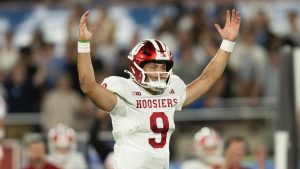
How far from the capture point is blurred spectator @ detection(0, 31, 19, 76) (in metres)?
17.2

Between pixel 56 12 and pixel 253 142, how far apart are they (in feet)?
14.9

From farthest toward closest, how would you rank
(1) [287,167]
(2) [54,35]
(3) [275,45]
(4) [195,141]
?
(2) [54,35]
(3) [275,45]
(4) [195,141]
(1) [287,167]

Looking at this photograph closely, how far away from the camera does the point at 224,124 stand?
51.5 feet

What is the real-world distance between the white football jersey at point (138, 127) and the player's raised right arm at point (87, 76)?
153mm

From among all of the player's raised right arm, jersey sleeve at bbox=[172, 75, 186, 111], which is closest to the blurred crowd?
jersey sleeve at bbox=[172, 75, 186, 111]

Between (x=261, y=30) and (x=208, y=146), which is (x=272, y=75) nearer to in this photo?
(x=261, y=30)

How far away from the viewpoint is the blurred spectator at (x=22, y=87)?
16.5 metres

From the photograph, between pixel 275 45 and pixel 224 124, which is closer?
pixel 224 124

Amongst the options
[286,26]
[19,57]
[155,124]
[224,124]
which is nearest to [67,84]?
[19,57]

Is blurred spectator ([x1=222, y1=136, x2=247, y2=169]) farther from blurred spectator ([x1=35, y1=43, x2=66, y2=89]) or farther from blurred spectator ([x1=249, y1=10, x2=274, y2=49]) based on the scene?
blurred spectator ([x1=35, y1=43, x2=66, y2=89])

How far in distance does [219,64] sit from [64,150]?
18.1 feet

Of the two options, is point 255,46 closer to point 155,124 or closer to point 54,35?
point 54,35

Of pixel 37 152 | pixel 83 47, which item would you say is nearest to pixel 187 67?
pixel 37 152

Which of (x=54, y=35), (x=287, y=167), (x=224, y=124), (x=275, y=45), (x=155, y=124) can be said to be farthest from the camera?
(x=54, y=35)
